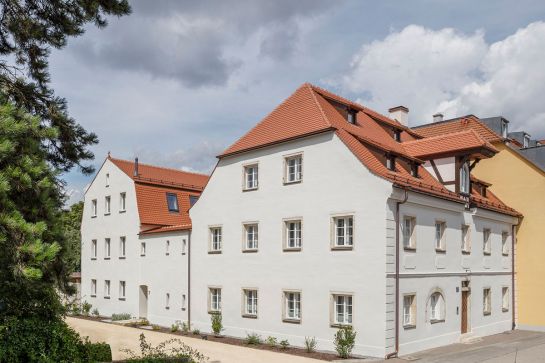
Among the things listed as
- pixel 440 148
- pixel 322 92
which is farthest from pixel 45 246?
pixel 440 148

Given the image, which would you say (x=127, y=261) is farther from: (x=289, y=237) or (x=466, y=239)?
(x=466, y=239)

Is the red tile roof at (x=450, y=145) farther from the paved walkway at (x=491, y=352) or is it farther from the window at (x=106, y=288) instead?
the window at (x=106, y=288)

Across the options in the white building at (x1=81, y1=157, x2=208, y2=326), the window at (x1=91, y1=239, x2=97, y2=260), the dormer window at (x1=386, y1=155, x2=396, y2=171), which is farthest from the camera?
the window at (x1=91, y1=239, x2=97, y2=260)

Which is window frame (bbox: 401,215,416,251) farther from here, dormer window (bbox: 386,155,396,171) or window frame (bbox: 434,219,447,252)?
dormer window (bbox: 386,155,396,171)

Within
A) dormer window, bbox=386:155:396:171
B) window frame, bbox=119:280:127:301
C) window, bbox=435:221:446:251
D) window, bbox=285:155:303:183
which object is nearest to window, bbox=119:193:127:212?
window frame, bbox=119:280:127:301

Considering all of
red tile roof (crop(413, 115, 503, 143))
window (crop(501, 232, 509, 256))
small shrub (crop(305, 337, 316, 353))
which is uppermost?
red tile roof (crop(413, 115, 503, 143))

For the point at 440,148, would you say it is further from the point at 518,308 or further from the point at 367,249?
the point at 518,308

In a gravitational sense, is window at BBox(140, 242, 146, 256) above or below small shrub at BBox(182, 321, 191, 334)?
above

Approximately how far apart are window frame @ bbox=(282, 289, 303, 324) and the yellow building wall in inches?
576

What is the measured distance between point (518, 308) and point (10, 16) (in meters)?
28.9

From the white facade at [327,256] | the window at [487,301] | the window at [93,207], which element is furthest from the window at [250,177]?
the window at [93,207]

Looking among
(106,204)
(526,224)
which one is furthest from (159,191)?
(526,224)

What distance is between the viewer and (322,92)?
25.4m

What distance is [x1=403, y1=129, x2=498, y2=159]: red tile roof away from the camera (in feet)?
79.7
